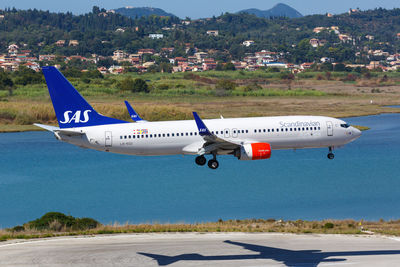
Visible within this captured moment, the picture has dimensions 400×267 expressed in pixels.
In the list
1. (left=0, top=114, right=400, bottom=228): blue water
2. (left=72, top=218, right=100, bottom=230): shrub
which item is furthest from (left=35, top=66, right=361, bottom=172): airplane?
(left=0, top=114, right=400, bottom=228): blue water

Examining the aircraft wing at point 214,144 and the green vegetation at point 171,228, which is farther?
the green vegetation at point 171,228

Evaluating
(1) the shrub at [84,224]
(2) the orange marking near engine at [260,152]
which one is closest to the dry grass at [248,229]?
(1) the shrub at [84,224]

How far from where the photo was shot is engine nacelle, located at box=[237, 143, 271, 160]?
72.8 m

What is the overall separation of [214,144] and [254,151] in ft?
13.9

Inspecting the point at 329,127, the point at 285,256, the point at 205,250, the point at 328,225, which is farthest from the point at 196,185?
the point at 285,256

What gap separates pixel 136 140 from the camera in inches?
2936

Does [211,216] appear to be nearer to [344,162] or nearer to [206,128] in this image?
[206,128]

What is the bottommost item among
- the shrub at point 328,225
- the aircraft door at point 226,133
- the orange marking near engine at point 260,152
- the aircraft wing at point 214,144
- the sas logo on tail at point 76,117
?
the shrub at point 328,225

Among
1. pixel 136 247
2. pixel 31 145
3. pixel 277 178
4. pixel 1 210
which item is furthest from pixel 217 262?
pixel 31 145

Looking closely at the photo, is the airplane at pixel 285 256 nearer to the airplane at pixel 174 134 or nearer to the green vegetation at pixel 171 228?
the airplane at pixel 174 134

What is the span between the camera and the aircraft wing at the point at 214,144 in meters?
70.4

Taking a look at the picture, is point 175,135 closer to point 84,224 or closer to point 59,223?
point 84,224

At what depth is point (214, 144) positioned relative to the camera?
73.6 m

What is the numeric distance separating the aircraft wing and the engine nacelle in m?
0.84
